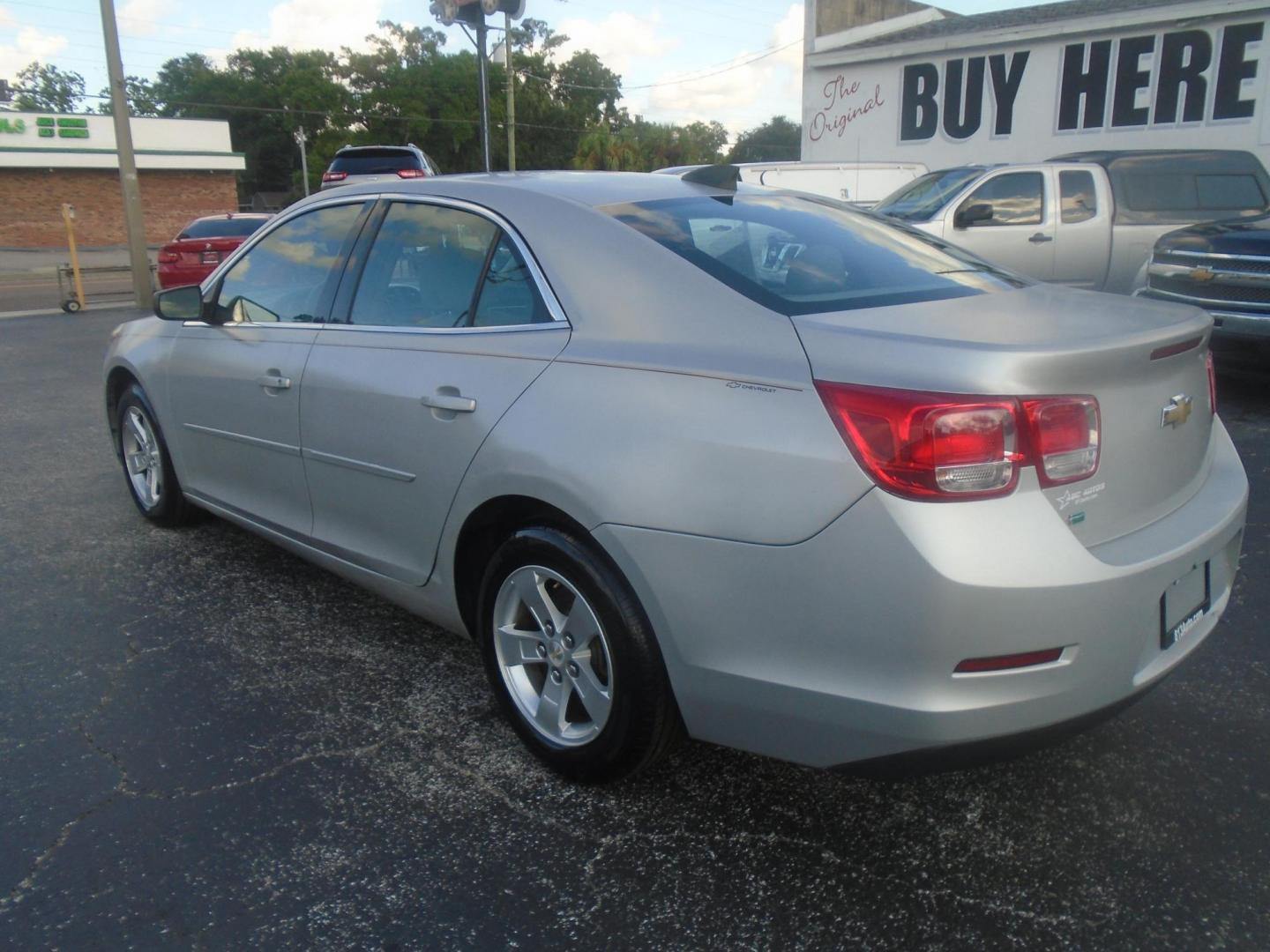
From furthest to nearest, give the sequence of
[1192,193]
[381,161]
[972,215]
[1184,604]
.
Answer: [381,161], [1192,193], [972,215], [1184,604]

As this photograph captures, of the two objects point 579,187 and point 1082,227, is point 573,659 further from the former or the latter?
point 1082,227

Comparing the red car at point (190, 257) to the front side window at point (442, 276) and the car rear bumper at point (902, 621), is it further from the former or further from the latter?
the car rear bumper at point (902, 621)

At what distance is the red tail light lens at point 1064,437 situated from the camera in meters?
2.14

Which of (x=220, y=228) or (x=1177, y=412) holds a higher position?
(x=220, y=228)

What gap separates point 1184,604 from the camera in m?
2.43

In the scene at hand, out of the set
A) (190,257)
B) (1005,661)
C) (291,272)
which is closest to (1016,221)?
(291,272)

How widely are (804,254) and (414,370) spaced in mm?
1201

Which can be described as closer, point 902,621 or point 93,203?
point 902,621

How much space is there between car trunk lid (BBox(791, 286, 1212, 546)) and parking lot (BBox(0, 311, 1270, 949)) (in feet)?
2.73

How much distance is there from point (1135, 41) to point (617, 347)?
19.9 metres

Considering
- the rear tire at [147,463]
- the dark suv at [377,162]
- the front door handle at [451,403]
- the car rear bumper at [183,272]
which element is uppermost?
the dark suv at [377,162]

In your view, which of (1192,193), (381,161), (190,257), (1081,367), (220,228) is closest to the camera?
(1081,367)

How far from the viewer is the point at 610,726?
263cm

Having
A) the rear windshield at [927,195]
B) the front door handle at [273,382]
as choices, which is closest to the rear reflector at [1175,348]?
the front door handle at [273,382]
